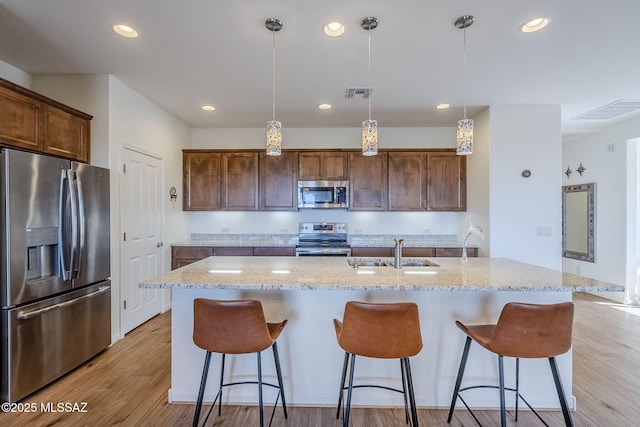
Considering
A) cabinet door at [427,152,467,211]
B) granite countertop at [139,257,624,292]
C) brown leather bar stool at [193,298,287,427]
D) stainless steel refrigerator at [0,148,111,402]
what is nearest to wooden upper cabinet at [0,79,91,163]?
stainless steel refrigerator at [0,148,111,402]

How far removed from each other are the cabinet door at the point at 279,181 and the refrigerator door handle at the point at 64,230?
254cm

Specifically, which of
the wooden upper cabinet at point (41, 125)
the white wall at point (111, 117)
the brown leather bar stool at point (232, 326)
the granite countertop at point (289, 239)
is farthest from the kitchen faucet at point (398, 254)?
the wooden upper cabinet at point (41, 125)

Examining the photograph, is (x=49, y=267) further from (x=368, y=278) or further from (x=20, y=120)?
(x=368, y=278)

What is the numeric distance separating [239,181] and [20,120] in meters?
2.64

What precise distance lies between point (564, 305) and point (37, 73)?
4.80m

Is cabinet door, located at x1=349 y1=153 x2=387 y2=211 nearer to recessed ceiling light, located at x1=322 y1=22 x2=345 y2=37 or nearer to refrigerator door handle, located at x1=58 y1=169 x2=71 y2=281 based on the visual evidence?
recessed ceiling light, located at x1=322 y1=22 x2=345 y2=37

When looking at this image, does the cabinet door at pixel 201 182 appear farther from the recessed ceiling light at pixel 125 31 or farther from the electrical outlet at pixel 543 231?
the electrical outlet at pixel 543 231

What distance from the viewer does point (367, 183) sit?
469 cm

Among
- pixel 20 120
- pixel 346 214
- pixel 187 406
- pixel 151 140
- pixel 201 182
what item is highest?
pixel 151 140

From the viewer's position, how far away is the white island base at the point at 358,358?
2123mm

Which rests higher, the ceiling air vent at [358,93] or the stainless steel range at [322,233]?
the ceiling air vent at [358,93]

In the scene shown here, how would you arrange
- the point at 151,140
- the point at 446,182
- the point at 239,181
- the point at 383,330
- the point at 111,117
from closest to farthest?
the point at 383,330 < the point at 111,117 < the point at 151,140 < the point at 446,182 < the point at 239,181

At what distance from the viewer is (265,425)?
1.96 meters

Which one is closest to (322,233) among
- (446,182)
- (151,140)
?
(446,182)
